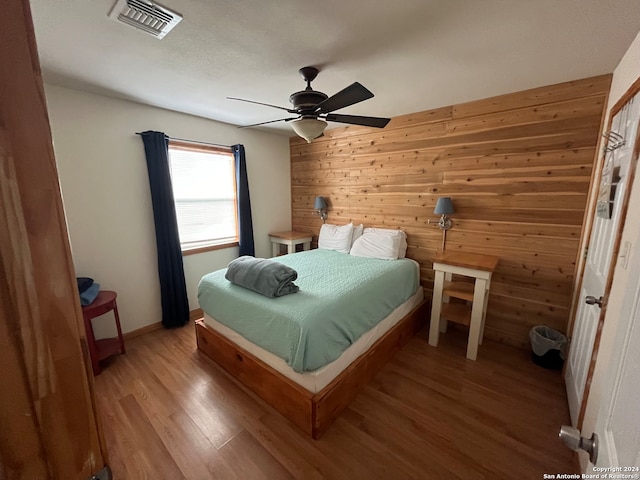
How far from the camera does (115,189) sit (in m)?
2.54

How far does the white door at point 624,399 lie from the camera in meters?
0.50

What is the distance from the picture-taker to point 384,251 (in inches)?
119

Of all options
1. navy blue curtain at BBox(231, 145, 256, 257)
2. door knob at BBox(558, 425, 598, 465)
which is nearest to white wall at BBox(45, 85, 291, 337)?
navy blue curtain at BBox(231, 145, 256, 257)

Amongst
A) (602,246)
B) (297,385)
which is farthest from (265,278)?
(602,246)

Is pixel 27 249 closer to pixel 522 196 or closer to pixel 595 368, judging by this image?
pixel 595 368

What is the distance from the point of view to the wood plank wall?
7.11ft

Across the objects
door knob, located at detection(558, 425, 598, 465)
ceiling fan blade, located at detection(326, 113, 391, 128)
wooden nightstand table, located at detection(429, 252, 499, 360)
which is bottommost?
wooden nightstand table, located at detection(429, 252, 499, 360)

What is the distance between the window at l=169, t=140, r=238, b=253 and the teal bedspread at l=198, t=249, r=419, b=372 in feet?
3.59

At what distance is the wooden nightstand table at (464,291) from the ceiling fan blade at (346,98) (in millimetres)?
1634

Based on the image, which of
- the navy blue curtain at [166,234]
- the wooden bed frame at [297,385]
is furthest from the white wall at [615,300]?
the navy blue curtain at [166,234]

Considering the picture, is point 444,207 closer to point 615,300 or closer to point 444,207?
point 444,207

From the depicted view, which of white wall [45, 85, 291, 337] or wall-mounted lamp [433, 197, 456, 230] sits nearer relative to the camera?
white wall [45, 85, 291, 337]

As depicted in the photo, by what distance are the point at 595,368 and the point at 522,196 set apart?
5.05ft

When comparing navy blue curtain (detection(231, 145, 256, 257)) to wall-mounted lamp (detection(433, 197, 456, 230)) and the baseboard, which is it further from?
wall-mounted lamp (detection(433, 197, 456, 230))
